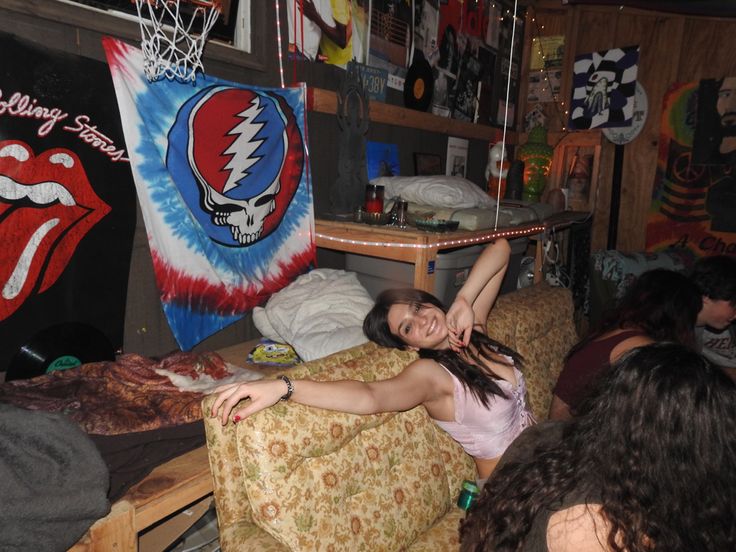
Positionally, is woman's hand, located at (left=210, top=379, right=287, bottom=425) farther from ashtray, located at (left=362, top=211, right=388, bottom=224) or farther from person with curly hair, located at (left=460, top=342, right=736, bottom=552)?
ashtray, located at (left=362, top=211, right=388, bottom=224)

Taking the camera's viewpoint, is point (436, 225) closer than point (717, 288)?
Yes

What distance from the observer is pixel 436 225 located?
7.77ft

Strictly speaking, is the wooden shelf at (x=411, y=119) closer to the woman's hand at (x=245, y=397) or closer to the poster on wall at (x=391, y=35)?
the poster on wall at (x=391, y=35)

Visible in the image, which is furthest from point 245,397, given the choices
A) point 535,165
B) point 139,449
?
point 535,165

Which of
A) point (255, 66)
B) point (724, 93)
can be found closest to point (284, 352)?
point (255, 66)

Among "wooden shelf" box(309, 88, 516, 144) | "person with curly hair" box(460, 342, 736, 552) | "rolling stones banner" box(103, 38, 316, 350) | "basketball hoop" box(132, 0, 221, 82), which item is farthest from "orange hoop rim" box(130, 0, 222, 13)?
"person with curly hair" box(460, 342, 736, 552)

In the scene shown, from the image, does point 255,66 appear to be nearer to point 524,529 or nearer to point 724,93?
point 524,529

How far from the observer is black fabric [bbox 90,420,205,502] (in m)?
1.41

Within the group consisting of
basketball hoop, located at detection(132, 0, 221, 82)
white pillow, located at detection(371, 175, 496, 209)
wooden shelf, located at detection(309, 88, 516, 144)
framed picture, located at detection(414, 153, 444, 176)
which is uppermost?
basketball hoop, located at detection(132, 0, 221, 82)

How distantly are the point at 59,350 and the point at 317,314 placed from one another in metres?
0.97

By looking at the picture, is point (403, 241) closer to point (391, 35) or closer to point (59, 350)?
point (59, 350)

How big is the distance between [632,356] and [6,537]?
1345 mm

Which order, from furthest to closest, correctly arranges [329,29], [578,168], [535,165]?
[578,168]
[535,165]
[329,29]

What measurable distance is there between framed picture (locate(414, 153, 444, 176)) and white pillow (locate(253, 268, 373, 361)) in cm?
128
